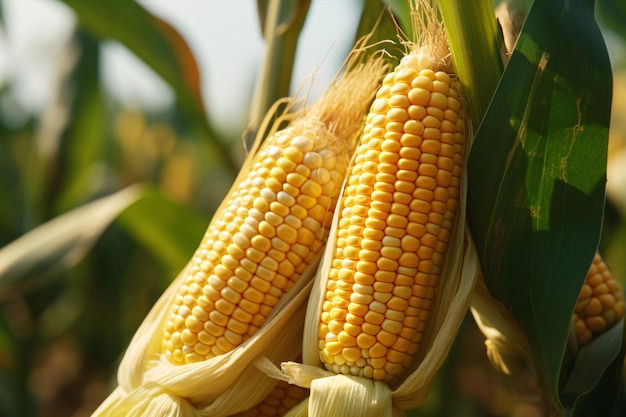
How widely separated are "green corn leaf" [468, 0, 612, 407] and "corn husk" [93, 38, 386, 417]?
335 millimetres

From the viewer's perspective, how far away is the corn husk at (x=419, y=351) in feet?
3.36

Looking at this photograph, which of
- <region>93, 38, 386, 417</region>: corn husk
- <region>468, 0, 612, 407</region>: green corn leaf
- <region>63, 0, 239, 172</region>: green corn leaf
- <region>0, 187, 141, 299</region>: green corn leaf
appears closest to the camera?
<region>468, 0, 612, 407</region>: green corn leaf

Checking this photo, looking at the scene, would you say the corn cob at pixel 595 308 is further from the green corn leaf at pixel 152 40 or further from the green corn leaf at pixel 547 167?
the green corn leaf at pixel 152 40

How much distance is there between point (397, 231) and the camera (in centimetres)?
104

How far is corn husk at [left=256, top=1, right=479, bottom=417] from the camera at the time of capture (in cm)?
103

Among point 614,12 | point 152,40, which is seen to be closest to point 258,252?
point 152,40

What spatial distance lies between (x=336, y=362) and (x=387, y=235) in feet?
0.79

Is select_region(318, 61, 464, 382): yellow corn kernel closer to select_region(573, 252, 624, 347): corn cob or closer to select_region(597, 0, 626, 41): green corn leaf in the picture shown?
select_region(573, 252, 624, 347): corn cob

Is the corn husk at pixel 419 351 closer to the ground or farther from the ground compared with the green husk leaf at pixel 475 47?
closer to the ground

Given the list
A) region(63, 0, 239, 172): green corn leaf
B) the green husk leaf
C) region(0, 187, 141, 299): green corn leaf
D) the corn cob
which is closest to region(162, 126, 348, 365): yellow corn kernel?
the green husk leaf

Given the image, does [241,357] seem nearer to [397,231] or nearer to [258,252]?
[258,252]

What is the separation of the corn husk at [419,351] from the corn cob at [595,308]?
314 millimetres

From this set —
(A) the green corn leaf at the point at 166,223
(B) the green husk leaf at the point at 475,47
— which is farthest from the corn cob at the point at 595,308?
(A) the green corn leaf at the point at 166,223

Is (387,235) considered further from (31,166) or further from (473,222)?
(31,166)
